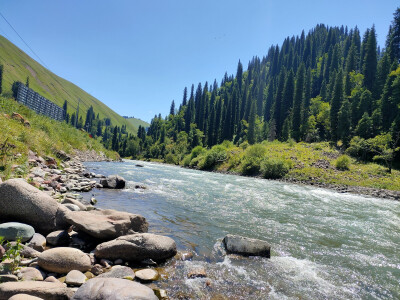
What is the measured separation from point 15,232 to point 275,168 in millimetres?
33334

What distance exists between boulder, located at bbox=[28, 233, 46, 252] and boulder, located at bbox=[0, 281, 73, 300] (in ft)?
5.84

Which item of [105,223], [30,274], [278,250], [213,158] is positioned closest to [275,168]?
[213,158]

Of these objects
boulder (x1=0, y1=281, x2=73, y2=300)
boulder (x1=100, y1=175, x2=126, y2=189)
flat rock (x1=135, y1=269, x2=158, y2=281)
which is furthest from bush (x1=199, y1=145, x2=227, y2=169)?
boulder (x1=0, y1=281, x2=73, y2=300)

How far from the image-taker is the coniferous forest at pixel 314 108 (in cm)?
4512

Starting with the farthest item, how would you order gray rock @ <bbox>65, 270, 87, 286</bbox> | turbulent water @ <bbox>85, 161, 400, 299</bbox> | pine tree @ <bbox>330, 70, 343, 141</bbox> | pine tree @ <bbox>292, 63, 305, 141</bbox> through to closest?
pine tree @ <bbox>292, 63, 305, 141</bbox> < pine tree @ <bbox>330, 70, 343, 141</bbox> < turbulent water @ <bbox>85, 161, 400, 299</bbox> < gray rock @ <bbox>65, 270, 87, 286</bbox>

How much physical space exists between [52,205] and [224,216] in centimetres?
674

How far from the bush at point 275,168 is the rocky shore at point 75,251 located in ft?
97.5

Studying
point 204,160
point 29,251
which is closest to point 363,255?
point 29,251

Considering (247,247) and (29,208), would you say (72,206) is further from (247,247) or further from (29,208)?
(247,247)

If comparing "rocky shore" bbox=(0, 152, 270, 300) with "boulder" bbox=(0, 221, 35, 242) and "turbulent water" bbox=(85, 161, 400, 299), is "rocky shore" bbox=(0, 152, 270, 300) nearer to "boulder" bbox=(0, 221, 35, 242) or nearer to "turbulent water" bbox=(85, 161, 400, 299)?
"boulder" bbox=(0, 221, 35, 242)

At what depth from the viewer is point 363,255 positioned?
6961 mm

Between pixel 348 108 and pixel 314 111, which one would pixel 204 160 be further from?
pixel 314 111

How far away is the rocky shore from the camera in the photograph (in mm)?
3482

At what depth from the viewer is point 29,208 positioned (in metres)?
5.68
